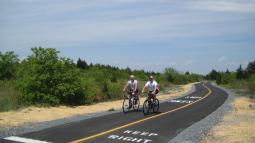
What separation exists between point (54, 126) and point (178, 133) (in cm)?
474

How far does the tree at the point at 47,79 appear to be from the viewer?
25.7 m

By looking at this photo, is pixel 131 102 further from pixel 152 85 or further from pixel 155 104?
pixel 152 85

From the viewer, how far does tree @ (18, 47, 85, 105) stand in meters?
25.7

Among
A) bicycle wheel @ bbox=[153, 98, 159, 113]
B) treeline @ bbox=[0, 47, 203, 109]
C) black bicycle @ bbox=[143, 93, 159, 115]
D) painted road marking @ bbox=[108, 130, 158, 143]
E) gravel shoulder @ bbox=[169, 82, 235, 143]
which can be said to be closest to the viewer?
painted road marking @ bbox=[108, 130, 158, 143]

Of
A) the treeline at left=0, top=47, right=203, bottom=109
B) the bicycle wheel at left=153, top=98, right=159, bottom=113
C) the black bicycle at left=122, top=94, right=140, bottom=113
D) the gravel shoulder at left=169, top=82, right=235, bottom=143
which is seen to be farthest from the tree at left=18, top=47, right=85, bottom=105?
the gravel shoulder at left=169, top=82, right=235, bottom=143

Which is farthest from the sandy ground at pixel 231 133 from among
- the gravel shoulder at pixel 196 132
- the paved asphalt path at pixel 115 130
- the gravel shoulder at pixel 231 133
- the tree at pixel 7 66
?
the tree at pixel 7 66

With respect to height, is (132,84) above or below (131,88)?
above

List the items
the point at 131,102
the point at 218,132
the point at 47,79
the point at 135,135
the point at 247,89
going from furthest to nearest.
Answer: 1. the point at 247,89
2. the point at 47,79
3. the point at 131,102
4. the point at 218,132
5. the point at 135,135

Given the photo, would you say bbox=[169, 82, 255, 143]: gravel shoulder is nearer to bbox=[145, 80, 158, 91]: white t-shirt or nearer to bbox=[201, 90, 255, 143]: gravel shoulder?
bbox=[201, 90, 255, 143]: gravel shoulder

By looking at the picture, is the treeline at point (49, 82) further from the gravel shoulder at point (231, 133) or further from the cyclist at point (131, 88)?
the gravel shoulder at point (231, 133)

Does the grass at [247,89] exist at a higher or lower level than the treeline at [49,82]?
lower

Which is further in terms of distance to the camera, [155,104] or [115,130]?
[155,104]

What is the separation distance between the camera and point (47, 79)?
1036 inches

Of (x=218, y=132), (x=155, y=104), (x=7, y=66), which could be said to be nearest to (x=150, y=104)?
(x=155, y=104)
